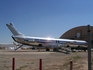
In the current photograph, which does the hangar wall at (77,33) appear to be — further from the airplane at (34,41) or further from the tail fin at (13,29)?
the tail fin at (13,29)

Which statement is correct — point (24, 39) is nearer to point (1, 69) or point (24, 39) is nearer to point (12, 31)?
point (12, 31)

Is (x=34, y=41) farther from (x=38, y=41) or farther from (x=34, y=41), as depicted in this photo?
(x=38, y=41)

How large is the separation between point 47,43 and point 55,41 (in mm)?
4174

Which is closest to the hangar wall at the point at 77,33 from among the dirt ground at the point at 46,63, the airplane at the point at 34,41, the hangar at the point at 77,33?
the hangar at the point at 77,33

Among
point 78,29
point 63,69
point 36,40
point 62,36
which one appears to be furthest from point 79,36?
point 63,69

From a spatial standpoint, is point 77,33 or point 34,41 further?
point 77,33

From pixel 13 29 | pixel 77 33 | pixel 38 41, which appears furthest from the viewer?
pixel 77 33

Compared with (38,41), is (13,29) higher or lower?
higher

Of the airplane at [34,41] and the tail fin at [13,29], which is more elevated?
the tail fin at [13,29]

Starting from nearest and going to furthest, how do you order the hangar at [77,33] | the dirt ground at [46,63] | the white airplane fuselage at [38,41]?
1. the dirt ground at [46,63]
2. the white airplane fuselage at [38,41]
3. the hangar at [77,33]

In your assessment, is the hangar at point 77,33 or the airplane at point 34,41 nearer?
the airplane at point 34,41

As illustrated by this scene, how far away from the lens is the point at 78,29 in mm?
119062

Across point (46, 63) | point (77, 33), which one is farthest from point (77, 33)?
point (46, 63)

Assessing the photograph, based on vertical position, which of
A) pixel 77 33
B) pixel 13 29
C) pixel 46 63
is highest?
pixel 13 29
